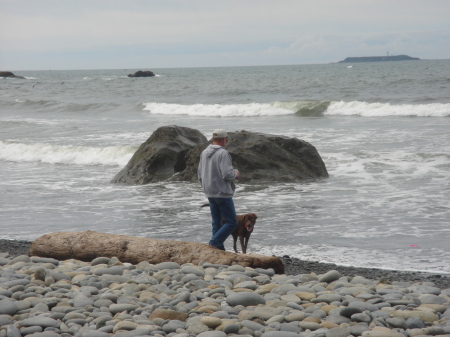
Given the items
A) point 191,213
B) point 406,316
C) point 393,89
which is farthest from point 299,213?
point 393,89

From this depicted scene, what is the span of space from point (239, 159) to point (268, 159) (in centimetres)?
71

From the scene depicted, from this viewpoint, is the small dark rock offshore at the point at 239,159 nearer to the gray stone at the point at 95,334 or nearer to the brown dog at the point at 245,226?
the brown dog at the point at 245,226

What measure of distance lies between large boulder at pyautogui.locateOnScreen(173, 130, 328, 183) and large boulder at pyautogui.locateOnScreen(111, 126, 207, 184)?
0.36 meters

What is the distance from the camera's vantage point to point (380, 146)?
18219 mm

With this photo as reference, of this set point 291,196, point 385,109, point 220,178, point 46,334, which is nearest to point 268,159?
point 291,196

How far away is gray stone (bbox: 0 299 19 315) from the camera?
4926 millimetres

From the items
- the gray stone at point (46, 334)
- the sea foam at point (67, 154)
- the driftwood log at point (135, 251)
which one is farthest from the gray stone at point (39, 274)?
the sea foam at point (67, 154)

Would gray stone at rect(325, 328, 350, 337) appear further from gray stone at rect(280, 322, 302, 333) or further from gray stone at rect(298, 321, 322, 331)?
gray stone at rect(280, 322, 302, 333)

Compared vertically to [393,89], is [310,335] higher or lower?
lower

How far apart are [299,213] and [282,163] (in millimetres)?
3240

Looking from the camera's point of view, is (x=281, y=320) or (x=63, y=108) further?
(x=63, y=108)

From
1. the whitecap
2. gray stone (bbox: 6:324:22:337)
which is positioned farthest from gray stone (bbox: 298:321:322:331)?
the whitecap

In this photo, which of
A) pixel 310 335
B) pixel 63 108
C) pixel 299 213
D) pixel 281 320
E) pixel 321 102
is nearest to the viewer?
pixel 310 335

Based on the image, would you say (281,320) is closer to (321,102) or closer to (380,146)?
(380,146)
